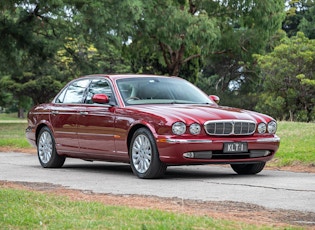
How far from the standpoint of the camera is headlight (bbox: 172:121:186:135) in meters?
11.9

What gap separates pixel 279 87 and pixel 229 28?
626cm

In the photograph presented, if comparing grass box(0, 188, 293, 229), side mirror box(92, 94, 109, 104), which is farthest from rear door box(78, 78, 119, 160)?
grass box(0, 188, 293, 229)

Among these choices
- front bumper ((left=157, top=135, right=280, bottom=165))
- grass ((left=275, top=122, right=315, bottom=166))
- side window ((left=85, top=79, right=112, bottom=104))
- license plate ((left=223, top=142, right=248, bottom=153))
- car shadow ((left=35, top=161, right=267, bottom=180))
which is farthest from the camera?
grass ((left=275, top=122, right=315, bottom=166))

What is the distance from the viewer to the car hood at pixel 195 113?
11961mm

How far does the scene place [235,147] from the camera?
39.8 feet

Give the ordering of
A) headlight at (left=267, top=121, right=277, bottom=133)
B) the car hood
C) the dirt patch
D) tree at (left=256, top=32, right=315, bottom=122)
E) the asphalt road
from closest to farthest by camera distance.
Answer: the dirt patch < the asphalt road < the car hood < headlight at (left=267, top=121, right=277, bottom=133) < tree at (left=256, top=32, right=315, bottom=122)

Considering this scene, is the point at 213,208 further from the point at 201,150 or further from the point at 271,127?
the point at 271,127

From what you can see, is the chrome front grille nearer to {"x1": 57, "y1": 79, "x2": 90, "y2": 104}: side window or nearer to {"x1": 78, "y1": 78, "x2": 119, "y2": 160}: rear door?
{"x1": 78, "y1": 78, "x2": 119, "y2": 160}: rear door

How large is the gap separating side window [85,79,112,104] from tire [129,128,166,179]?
1449 mm

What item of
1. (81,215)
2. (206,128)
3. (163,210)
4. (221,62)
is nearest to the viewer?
(81,215)

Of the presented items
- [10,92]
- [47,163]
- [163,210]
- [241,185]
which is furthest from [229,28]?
[163,210]

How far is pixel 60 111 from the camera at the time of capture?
14.5 metres

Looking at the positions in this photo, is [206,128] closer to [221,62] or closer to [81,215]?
[81,215]

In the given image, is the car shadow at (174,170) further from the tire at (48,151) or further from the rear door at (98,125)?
the rear door at (98,125)
